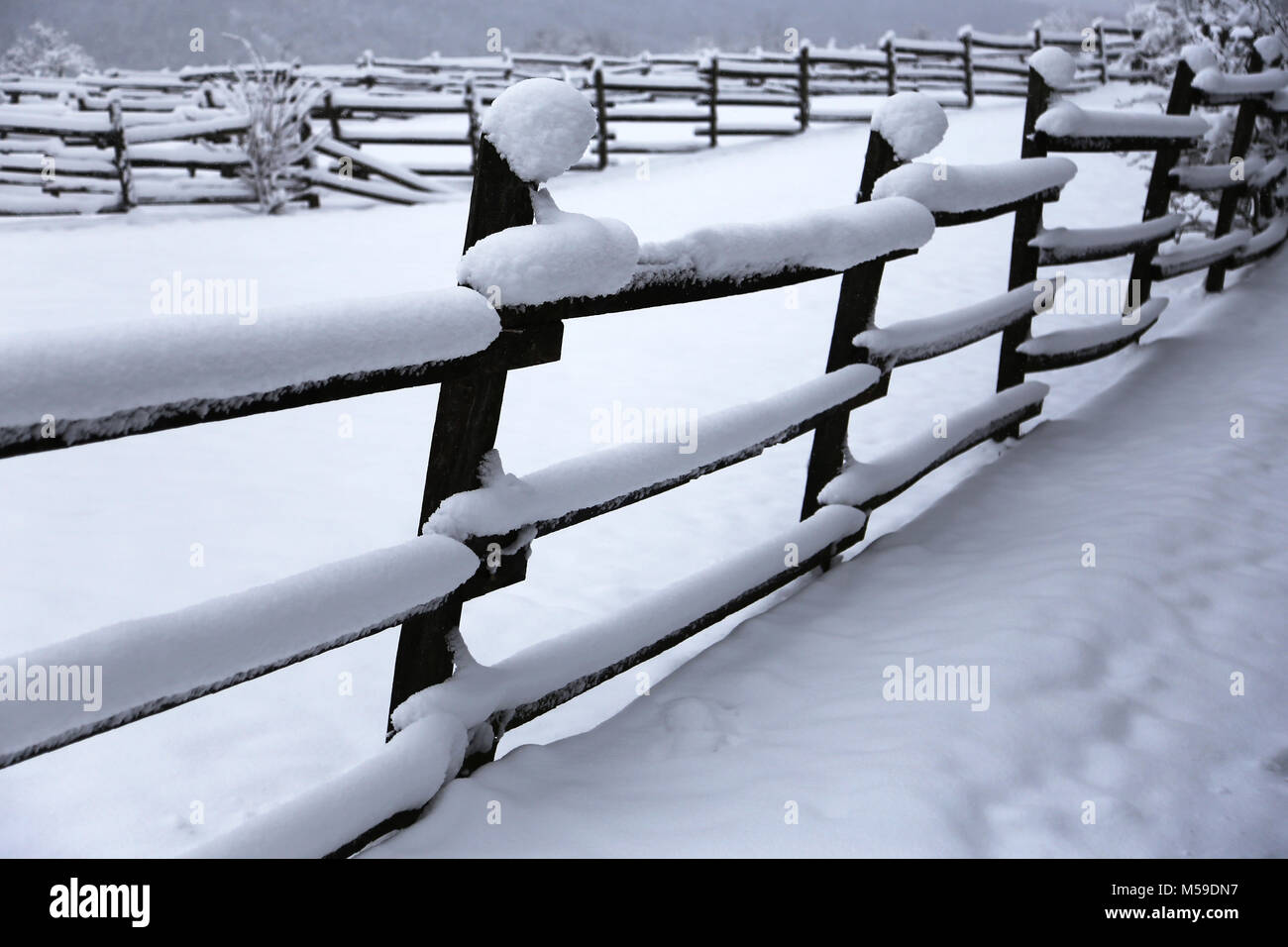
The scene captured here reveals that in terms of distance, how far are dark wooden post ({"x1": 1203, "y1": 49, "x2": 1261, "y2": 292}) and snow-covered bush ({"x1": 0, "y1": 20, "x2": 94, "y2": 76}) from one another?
38.7 meters

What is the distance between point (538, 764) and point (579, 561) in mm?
1625

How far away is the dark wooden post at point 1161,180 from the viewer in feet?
17.1

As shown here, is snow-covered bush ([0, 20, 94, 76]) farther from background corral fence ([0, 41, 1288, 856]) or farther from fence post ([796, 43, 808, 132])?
background corral fence ([0, 41, 1288, 856])

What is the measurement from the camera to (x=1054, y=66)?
3816 millimetres

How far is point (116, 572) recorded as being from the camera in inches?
128

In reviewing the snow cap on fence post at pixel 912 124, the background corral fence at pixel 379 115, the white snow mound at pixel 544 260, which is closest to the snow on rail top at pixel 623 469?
the white snow mound at pixel 544 260

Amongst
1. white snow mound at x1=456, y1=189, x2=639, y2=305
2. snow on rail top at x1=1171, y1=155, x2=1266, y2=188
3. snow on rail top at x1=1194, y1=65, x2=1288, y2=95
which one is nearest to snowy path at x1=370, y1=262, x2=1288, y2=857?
white snow mound at x1=456, y1=189, x2=639, y2=305

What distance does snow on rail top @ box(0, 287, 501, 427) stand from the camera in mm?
1177

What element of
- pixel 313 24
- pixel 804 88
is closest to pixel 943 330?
pixel 804 88

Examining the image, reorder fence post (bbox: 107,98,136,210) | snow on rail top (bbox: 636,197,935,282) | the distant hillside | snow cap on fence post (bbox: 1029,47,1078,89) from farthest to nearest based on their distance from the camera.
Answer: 1. the distant hillside
2. fence post (bbox: 107,98,136,210)
3. snow cap on fence post (bbox: 1029,47,1078,89)
4. snow on rail top (bbox: 636,197,935,282)

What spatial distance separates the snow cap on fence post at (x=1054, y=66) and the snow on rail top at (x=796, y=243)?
1.44 metres

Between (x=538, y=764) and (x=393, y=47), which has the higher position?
(x=393, y=47)
